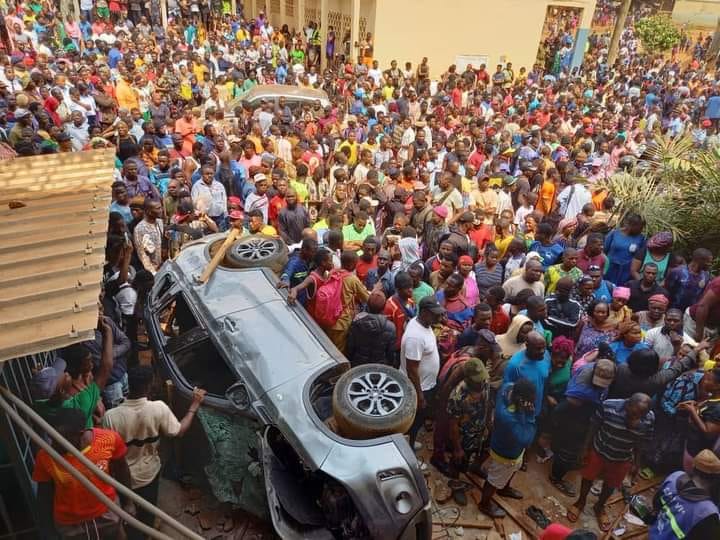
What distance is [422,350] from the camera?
4520 mm

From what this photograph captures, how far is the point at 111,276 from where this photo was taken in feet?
17.1

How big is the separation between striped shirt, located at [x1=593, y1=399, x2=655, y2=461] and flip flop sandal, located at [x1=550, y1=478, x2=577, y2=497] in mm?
795

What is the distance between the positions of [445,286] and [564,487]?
2119mm

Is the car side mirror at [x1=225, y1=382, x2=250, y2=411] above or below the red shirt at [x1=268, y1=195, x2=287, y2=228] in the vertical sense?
above

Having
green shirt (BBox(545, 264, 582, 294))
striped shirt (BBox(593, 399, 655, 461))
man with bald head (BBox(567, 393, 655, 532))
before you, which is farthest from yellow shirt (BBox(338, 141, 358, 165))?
striped shirt (BBox(593, 399, 655, 461))

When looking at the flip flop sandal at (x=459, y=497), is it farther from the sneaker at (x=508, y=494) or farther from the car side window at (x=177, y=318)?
the car side window at (x=177, y=318)

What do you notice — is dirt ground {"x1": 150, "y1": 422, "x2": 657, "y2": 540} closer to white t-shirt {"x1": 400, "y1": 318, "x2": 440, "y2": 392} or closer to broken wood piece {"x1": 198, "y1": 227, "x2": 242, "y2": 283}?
white t-shirt {"x1": 400, "y1": 318, "x2": 440, "y2": 392}

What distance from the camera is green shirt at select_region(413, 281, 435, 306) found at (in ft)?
17.1

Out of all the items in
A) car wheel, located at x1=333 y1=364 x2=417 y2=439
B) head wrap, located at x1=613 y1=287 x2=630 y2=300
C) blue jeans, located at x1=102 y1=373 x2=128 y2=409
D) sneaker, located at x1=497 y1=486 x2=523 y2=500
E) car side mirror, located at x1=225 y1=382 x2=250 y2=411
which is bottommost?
sneaker, located at x1=497 y1=486 x2=523 y2=500

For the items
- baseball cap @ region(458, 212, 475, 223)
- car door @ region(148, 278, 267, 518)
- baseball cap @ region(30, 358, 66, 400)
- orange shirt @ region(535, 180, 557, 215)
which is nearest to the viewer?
baseball cap @ region(30, 358, 66, 400)

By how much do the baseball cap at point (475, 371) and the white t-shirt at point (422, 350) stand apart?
0.40 meters

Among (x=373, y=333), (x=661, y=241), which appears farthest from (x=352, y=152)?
(x=373, y=333)

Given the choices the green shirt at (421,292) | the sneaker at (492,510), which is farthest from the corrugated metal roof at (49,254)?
the sneaker at (492,510)

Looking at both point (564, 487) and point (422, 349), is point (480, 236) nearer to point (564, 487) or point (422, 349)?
point (422, 349)
